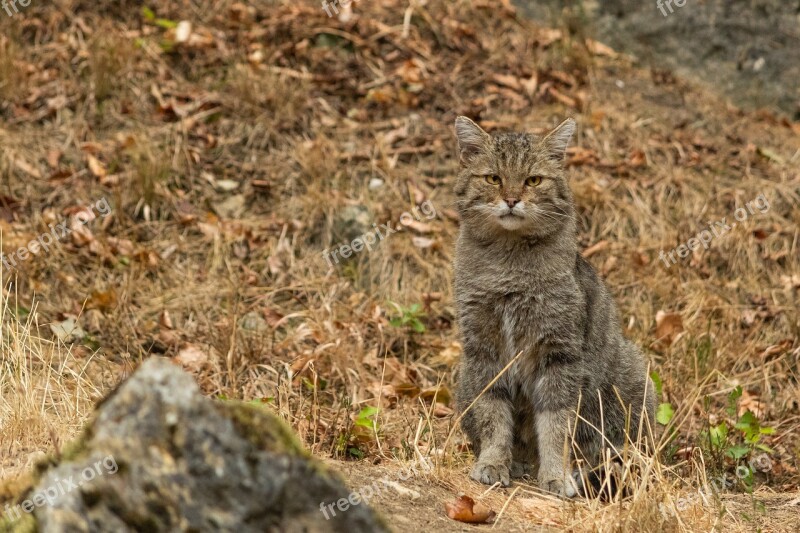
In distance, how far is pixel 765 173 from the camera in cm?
771

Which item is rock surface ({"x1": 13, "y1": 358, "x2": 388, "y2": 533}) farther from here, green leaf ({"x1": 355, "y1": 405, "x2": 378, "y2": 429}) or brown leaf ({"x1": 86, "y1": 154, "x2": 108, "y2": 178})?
brown leaf ({"x1": 86, "y1": 154, "x2": 108, "y2": 178})

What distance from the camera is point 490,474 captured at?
420 cm

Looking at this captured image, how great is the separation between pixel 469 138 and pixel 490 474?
1637 millimetres

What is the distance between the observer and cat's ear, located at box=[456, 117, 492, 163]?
15.2 ft

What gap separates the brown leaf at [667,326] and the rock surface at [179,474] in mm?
4436

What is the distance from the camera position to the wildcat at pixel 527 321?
4332 mm

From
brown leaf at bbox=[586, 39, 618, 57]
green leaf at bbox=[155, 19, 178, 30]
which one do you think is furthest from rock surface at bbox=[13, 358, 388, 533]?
brown leaf at bbox=[586, 39, 618, 57]

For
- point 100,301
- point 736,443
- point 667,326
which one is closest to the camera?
point 736,443

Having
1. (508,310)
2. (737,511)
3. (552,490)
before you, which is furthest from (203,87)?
(737,511)

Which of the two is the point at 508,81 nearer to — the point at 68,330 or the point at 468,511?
the point at 68,330

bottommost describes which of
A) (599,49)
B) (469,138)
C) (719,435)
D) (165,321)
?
(165,321)

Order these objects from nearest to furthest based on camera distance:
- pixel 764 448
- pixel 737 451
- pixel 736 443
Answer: pixel 737 451
pixel 764 448
pixel 736 443

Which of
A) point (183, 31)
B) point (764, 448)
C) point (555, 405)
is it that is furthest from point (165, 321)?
point (764, 448)

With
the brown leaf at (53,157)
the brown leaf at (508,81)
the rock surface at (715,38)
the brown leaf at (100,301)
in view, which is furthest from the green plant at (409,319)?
the rock surface at (715,38)
